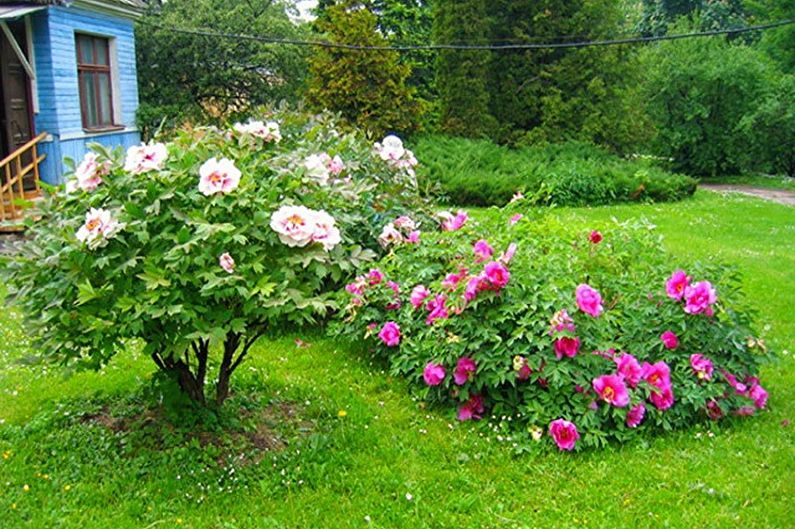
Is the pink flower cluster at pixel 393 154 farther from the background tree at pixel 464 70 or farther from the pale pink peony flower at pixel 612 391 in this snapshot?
the background tree at pixel 464 70

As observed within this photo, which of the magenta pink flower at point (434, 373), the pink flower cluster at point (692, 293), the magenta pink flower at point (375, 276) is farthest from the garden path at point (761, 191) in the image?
the magenta pink flower at point (434, 373)

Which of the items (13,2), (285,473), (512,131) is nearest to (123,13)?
(13,2)

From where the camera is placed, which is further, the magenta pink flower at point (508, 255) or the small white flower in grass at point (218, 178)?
the magenta pink flower at point (508, 255)

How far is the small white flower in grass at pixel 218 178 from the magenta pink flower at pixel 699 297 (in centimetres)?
232

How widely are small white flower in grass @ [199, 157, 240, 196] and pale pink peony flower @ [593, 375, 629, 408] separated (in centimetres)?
197

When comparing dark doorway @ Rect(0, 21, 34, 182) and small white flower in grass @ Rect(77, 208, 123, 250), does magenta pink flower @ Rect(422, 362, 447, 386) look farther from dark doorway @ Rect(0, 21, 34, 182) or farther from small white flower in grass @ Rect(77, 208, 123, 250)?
dark doorway @ Rect(0, 21, 34, 182)

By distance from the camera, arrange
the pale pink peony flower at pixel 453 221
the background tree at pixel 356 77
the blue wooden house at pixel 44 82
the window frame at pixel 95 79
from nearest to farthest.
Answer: the pale pink peony flower at pixel 453 221 → the blue wooden house at pixel 44 82 → the window frame at pixel 95 79 → the background tree at pixel 356 77

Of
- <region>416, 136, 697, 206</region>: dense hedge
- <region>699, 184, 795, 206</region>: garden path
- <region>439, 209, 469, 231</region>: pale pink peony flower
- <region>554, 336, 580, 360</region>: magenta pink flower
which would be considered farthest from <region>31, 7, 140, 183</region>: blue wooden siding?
<region>699, 184, 795, 206</region>: garden path

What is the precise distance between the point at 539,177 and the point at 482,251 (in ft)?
31.5

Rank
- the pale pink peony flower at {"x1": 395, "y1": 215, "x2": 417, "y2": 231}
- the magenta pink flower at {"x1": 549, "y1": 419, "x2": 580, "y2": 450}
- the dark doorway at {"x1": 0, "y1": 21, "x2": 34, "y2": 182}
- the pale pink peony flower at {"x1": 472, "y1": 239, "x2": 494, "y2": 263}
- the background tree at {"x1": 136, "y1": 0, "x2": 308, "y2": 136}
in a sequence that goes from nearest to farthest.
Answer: the magenta pink flower at {"x1": 549, "y1": 419, "x2": 580, "y2": 450}, the pale pink peony flower at {"x1": 472, "y1": 239, "x2": 494, "y2": 263}, the pale pink peony flower at {"x1": 395, "y1": 215, "x2": 417, "y2": 231}, the dark doorway at {"x1": 0, "y1": 21, "x2": 34, "y2": 182}, the background tree at {"x1": 136, "y1": 0, "x2": 308, "y2": 136}

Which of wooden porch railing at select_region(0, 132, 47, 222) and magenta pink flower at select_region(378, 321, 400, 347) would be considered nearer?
magenta pink flower at select_region(378, 321, 400, 347)

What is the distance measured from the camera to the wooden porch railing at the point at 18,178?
29.0 feet

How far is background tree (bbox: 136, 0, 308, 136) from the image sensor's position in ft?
52.1

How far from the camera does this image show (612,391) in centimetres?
380
